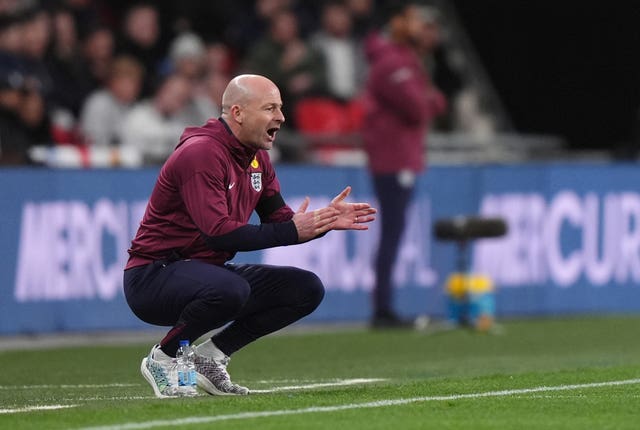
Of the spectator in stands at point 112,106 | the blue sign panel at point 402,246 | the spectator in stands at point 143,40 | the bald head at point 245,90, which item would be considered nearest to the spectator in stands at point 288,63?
the spectator in stands at point 143,40

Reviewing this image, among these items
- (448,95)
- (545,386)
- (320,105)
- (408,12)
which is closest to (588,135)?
(448,95)

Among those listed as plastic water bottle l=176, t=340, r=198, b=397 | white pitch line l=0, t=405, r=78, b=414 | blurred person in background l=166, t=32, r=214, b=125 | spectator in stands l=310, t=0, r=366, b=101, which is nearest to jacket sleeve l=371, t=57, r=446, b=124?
blurred person in background l=166, t=32, r=214, b=125

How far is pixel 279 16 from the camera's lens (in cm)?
1809

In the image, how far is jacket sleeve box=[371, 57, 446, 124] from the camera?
46.0ft

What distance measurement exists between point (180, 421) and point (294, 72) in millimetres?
11123

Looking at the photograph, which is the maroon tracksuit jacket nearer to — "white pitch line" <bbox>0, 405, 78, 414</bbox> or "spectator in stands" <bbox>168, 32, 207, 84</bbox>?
"white pitch line" <bbox>0, 405, 78, 414</bbox>

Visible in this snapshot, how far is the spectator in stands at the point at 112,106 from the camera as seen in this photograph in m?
15.6

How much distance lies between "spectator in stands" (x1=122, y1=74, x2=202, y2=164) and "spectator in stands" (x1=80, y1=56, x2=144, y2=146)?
9cm

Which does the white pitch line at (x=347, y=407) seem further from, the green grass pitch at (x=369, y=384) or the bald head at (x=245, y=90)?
the bald head at (x=245, y=90)

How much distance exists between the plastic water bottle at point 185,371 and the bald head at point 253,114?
42.9 inches

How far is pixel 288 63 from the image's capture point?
17.8m

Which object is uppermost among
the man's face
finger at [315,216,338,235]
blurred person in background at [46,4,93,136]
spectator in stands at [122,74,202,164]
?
blurred person in background at [46,4,93,136]

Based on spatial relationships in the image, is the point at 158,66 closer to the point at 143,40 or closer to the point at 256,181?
the point at 143,40

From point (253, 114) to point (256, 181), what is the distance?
0.41 m
